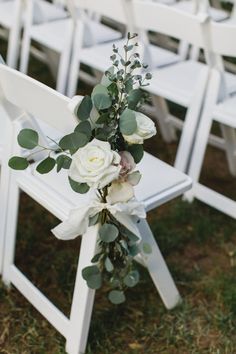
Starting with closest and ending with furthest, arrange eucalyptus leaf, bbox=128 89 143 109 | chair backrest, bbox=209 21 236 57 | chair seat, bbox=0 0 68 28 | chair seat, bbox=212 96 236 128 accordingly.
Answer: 1. eucalyptus leaf, bbox=128 89 143 109
2. chair backrest, bbox=209 21 236 57
3. chair seat, bbox=212 96 236 128
4. chair seat, bbox=0 0 68 28

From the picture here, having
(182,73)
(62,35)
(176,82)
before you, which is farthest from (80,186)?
(62,35)

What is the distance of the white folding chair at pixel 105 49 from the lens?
3.03 metres

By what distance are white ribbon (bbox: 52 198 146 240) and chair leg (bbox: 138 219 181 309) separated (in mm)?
273

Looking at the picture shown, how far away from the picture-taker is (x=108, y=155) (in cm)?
174

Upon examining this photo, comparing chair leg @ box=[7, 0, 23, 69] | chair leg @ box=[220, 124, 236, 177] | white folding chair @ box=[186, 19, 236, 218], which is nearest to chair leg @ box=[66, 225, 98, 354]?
white folding chair @ box=[186, 19, 236, 218]

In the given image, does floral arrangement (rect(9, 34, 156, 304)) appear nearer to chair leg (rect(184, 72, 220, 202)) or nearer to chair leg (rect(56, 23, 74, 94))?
→ chair leg (rect(184, 72, 220, 202))

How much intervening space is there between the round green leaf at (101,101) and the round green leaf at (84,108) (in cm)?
2

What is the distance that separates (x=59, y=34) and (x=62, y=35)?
3 cm

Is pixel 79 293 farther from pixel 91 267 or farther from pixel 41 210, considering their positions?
pixel 41 210

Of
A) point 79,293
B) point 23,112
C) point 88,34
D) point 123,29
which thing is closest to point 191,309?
point 79,293

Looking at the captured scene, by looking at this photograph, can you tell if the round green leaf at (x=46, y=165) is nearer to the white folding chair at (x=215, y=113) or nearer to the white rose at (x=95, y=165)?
the white rose at (x=95, y=165)

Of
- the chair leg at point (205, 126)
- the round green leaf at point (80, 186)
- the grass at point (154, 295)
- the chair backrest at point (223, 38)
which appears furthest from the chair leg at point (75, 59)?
the round green leaf at point (80, 186)

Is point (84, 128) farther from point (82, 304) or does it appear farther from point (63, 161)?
point (82, 304)

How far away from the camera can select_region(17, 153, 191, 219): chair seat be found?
2.20 metres
